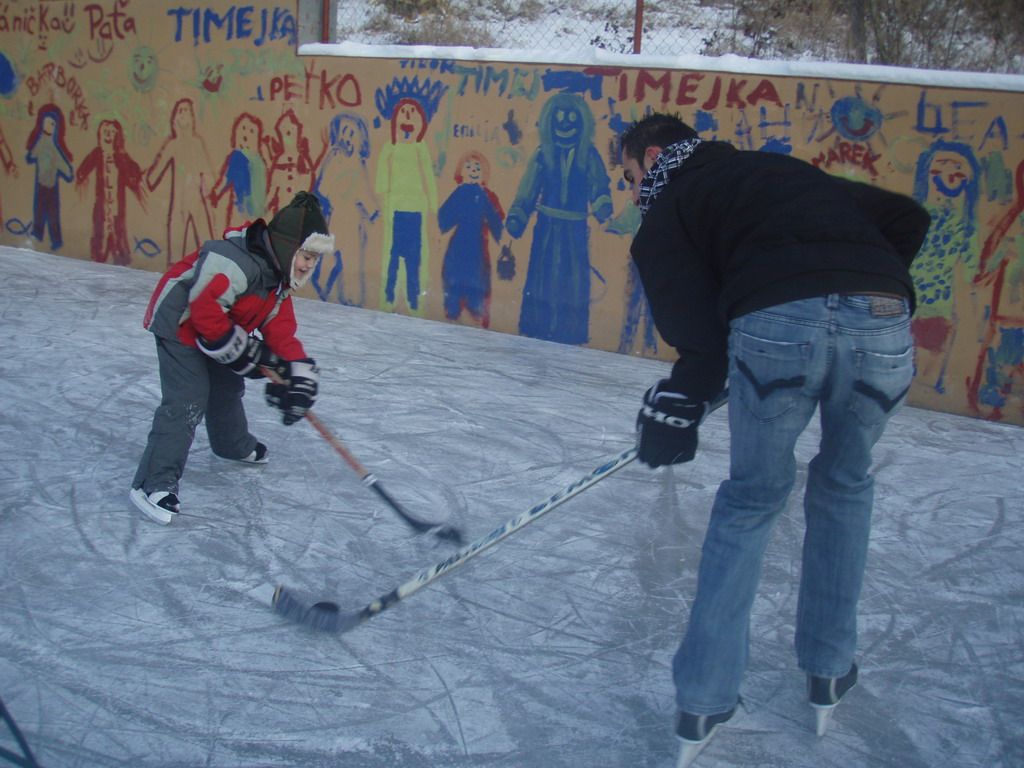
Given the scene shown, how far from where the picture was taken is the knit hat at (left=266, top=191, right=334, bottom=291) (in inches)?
131

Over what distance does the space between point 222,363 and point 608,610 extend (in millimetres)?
1553

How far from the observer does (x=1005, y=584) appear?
10.9 ft

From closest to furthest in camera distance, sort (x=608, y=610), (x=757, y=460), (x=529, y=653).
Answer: (x=757, y=460), (x=529, y=653), (x=608, y=610)

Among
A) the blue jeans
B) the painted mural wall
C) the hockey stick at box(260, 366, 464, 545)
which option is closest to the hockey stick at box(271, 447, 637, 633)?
the blue jeans

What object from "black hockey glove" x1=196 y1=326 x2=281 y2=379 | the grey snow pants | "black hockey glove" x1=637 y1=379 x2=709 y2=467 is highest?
"black hockey glove" x1=637 y1=379 x2=709 y2=467

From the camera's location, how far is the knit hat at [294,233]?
332 cm

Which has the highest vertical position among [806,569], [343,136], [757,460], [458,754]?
[343,136]

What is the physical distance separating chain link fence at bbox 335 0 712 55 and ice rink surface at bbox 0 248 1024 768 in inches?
114

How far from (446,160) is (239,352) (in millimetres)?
3700

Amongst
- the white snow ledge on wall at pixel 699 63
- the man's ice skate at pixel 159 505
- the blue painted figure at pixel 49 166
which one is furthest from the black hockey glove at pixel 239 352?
the blue painted figure at pixel 49 166

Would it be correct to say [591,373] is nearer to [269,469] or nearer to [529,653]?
[269,469]

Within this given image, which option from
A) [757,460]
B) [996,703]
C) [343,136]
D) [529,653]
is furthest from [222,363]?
[343,136]

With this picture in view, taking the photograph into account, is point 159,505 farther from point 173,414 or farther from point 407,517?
point 407,517

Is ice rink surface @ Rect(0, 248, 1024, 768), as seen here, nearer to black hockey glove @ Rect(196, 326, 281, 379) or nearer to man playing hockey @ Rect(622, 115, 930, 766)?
man playing hockey @ Rect(622, 115, 930, 766)
